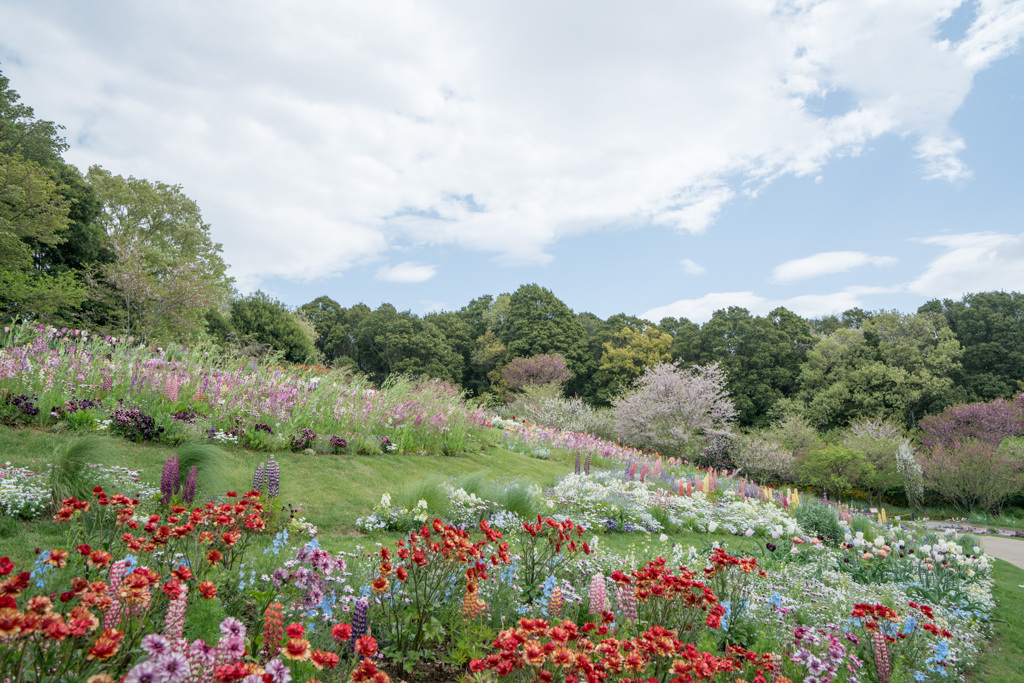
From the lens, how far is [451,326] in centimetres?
3781

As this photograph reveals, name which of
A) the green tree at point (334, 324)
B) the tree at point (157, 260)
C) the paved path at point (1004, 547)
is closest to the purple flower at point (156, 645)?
the paved path at point (1004, 547)

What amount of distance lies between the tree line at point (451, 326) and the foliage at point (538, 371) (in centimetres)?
97

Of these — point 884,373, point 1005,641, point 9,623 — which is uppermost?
point 884,373

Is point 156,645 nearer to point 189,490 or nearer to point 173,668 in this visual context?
point 173,668

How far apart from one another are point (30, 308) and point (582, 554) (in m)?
17.6

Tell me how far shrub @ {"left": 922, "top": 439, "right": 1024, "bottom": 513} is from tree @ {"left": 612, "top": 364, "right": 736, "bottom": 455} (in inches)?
252

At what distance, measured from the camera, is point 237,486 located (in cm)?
464

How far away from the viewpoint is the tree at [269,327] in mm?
26328

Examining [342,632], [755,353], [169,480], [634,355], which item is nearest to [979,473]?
[755,353]

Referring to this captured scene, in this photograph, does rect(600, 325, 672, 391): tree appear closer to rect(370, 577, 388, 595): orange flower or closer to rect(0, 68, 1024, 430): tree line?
rect(0, 68, 1024, 430): tree line

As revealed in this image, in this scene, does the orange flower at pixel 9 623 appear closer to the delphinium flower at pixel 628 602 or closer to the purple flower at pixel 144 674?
the purple flower at pixel 144 674

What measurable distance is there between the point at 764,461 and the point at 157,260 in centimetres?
2317

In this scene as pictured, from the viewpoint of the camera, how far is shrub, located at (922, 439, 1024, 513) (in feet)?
49.8

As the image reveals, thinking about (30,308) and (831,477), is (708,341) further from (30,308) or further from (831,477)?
(30,308)
